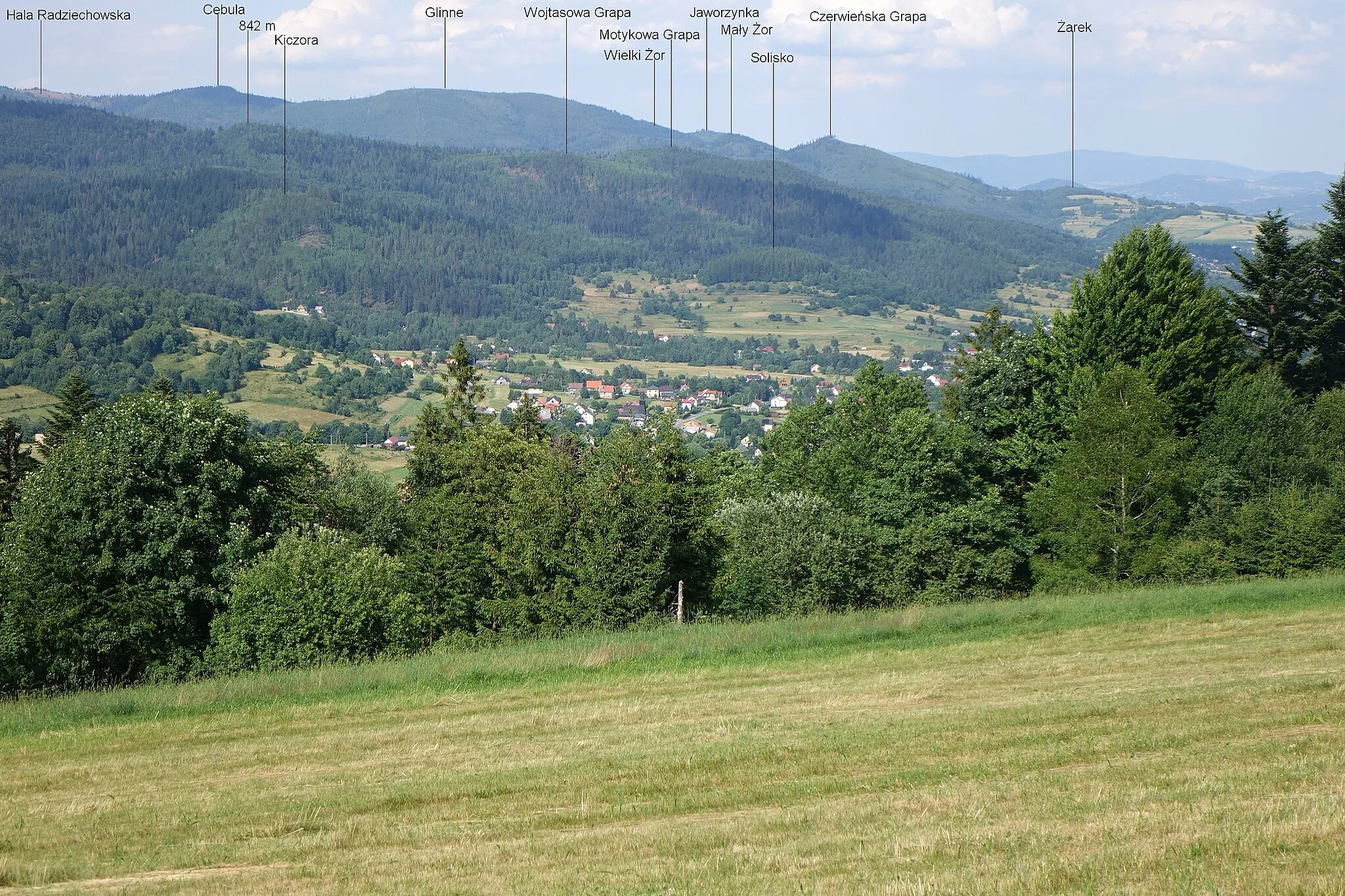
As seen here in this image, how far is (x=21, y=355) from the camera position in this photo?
163 m

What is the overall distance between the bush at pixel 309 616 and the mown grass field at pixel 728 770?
5.35 m

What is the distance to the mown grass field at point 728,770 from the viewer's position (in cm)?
1001

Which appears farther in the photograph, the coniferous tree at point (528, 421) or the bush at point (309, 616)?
the coniferous tree at point (528, 421)

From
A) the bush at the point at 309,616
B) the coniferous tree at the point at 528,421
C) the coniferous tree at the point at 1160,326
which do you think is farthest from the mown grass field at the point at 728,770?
the coniferous tree at the point at 528,421

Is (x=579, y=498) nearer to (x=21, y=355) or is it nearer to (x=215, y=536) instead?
(x=215, y=536)

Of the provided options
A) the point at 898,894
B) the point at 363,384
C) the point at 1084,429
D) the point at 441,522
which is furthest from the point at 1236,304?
the point at 363,384

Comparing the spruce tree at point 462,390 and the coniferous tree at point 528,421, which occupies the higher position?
the spruce tree at point 462,390

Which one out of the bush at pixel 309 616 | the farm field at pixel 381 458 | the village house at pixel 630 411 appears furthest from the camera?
the village house at pixel 630 411

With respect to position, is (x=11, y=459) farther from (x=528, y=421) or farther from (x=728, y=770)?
(x=728, y=770)

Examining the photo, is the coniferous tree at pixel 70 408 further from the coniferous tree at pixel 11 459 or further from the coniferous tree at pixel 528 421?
the coniferous tree at pixel 528 421

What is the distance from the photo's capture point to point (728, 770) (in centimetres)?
1392

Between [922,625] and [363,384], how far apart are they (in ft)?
553

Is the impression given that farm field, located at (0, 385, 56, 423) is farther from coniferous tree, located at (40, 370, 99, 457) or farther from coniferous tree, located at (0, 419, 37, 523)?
coniferous tree, located at (0, 419, 37, 523)

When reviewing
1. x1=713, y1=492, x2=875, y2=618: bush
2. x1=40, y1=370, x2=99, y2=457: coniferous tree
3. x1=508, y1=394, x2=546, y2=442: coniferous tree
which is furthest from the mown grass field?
x1=40, y1=370, x2=99, y2=457: coniferous tree
